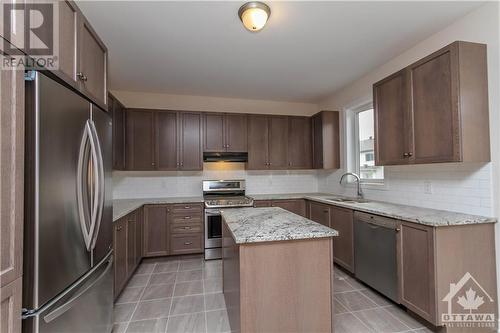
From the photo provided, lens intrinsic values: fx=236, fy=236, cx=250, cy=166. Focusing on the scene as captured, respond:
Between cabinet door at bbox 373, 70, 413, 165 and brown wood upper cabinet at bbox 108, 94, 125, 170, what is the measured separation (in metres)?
3.22

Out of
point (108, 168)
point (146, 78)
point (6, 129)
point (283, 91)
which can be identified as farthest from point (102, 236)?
point (283, 91)

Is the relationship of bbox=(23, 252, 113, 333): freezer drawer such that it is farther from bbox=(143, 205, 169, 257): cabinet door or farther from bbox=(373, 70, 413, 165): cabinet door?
bbox=(373, 70, 413, 165): cabinet door

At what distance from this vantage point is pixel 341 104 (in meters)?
4.01

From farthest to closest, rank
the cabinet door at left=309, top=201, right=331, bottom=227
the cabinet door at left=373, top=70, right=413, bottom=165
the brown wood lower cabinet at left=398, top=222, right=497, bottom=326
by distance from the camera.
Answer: the cabinet door at left=309, top=201, right=331, bottom=227
the cabinet door at left=373, top=70, right=413, bottom=165
the brown wood lower cabinet at left=398, top=222, right=497, bottom=326

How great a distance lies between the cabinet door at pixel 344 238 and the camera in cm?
282

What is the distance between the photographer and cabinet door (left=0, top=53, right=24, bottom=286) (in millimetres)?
922

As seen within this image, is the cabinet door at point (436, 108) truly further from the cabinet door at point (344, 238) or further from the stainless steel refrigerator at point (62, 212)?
the stainless steel refrigerator at point (62, 212)

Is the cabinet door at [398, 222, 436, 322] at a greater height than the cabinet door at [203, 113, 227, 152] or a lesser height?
lesser

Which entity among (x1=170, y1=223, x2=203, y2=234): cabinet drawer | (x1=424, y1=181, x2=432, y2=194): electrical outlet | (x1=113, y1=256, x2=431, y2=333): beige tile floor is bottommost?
(x1=113, y1=256, x2=431, y2=333): beige tile floor

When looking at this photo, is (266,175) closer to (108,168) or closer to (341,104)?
(341,104)

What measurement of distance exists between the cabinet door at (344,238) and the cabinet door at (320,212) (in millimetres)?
123

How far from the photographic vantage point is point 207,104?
14.2ft
